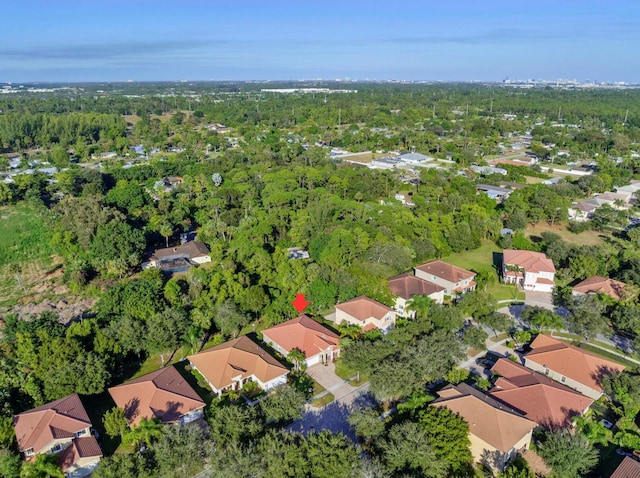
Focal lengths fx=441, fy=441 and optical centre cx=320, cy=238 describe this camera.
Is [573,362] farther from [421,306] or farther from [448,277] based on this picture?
[448,277]

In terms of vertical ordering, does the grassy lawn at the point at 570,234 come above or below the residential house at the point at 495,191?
below

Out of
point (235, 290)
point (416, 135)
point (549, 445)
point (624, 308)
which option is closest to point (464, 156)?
point (416, 135)

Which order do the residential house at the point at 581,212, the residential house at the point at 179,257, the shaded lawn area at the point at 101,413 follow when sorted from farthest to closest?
1. the residential house at the point at 581,212
2. the residential house at the point at 179,257
3. the shaded lawn area at the point at 101,413

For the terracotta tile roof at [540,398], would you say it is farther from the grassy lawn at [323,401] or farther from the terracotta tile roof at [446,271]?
the terracotta tile roof at [446,271]

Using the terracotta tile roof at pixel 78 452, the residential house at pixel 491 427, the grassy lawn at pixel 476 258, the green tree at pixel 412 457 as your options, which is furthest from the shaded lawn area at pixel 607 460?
the terracotta tile roof at pixel 78 452

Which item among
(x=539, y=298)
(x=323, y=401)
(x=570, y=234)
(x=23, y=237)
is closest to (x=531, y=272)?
(x=539, y=298)

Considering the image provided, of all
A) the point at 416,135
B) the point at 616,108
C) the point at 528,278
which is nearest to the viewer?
the point at 528,278

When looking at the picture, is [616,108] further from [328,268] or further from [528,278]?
[328,268]
